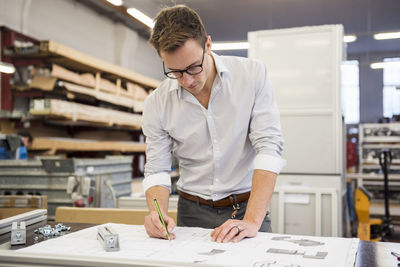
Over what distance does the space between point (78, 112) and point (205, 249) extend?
147 inches

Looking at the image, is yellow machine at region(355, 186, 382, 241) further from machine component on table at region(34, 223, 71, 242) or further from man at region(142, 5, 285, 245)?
machine component on table at region(34, 223, 71, 242)

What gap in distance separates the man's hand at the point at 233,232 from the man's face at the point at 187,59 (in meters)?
0.54

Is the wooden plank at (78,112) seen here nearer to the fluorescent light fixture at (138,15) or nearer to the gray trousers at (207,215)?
the fluorescent light fixture at (138,15)

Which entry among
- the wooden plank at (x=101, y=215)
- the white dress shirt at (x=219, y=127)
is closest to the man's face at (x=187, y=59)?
the white dress shirt at (x=219, y=127)

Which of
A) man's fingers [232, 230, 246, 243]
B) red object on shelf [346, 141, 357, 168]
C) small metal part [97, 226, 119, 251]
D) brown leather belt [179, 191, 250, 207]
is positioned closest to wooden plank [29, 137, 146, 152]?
brown leather belt [179, 191, 250, 207]

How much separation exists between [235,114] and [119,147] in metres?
4.51

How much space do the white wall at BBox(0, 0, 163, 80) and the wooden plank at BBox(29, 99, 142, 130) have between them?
1.81 m

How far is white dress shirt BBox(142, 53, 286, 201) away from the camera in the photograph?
167 centimetres

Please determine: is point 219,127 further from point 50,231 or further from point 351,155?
point 351,155

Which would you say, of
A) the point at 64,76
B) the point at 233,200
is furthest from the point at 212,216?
the point at 64,76

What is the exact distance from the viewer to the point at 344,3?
843cm

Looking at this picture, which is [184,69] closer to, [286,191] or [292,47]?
[286,191]

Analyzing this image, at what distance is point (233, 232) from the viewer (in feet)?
4.24

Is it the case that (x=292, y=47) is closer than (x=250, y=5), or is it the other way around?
(x=292, y=47)
